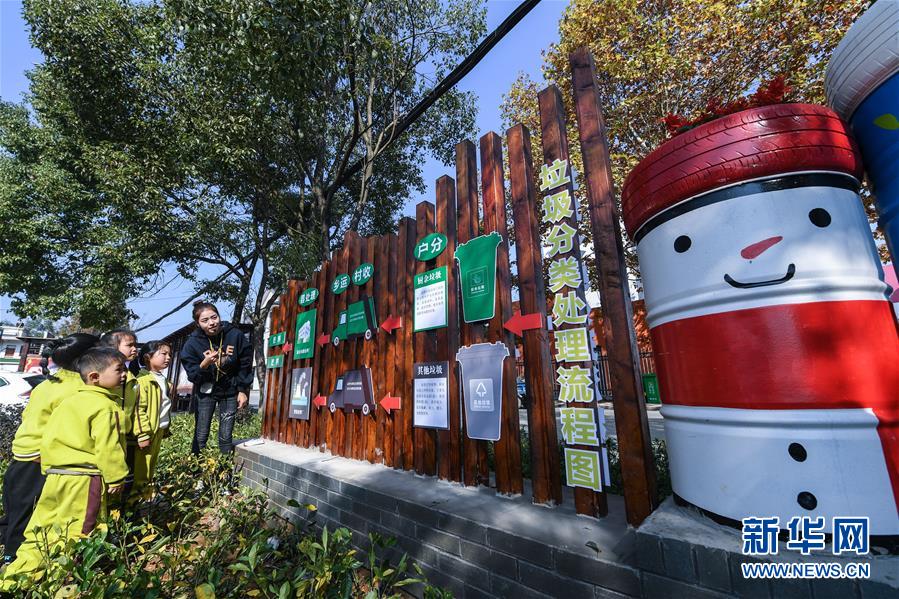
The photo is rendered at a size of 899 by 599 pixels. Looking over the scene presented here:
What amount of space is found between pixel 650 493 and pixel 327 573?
1.53 meters

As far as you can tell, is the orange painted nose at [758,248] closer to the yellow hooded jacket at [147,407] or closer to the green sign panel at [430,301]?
the green sign panel at [430,301]

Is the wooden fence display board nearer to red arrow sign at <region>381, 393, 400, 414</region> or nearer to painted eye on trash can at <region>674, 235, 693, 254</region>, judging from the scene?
red arrow sign at <region>381, 393, 400, 414</region>

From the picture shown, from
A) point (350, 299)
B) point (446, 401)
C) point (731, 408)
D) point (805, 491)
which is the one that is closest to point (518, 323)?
point (446, 401)

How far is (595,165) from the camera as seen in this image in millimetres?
2158

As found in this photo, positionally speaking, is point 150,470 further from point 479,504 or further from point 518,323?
point 518,323

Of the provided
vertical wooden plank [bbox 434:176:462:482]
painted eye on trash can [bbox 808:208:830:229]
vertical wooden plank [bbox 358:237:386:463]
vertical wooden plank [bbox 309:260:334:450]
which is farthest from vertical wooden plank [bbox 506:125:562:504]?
vertical wooden plank [bbox 309:260:334:450]

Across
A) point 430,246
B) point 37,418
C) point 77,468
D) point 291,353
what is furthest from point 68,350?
point 430,246

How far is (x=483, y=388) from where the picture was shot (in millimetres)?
2629

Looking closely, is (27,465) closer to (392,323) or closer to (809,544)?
(392,323)

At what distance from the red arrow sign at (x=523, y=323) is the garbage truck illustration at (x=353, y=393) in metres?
1.72

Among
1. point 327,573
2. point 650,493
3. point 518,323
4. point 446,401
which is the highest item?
point 518,323

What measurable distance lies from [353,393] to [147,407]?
185 centimetres

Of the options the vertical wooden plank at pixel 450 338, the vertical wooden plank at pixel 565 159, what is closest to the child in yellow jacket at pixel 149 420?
the vertical wooden plank at pixel 450 338

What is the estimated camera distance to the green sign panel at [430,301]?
120 inches
